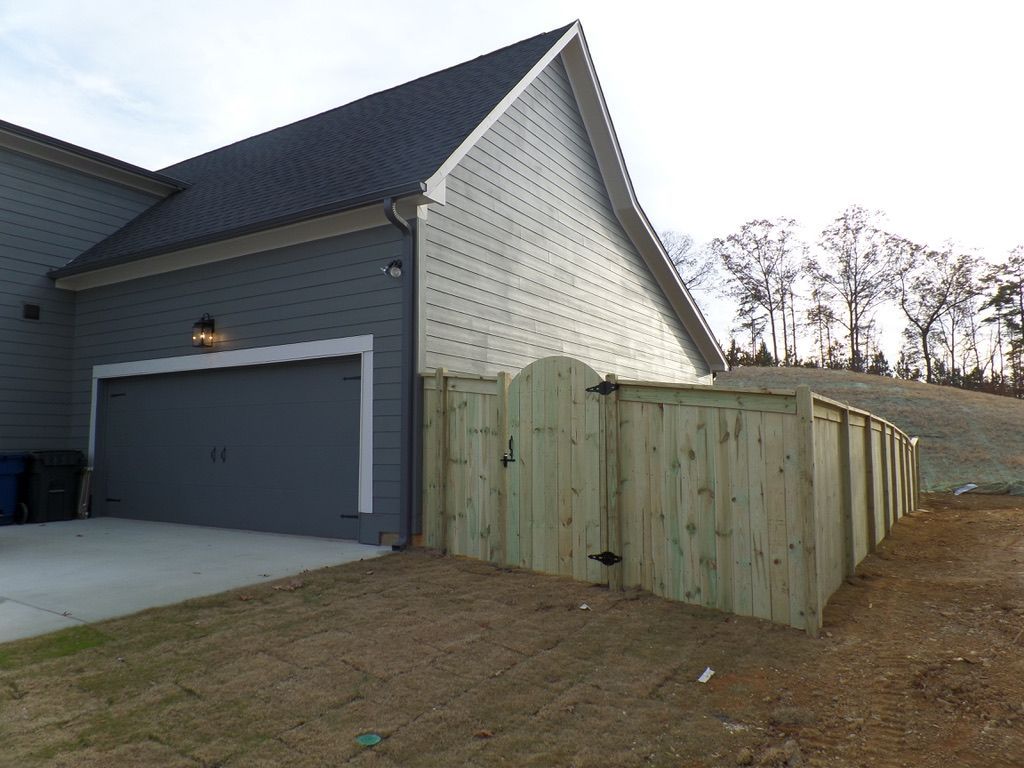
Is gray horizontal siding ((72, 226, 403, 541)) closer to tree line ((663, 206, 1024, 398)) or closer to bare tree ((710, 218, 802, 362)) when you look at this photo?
tree line ((663, 206, 1024, 398))

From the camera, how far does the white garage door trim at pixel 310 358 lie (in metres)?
6.65

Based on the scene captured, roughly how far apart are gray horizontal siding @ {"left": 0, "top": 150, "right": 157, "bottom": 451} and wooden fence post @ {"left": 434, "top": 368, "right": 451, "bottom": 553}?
7.01m

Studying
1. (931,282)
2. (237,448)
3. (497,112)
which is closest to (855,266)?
(931,282)

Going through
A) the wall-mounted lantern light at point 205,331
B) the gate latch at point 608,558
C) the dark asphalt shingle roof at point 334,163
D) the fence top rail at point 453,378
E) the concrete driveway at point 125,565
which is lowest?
the concrete driveway at point 125,565

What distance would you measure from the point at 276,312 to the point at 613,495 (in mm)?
4711

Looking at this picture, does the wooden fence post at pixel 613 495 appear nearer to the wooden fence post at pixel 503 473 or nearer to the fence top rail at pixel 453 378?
the wooden fence post at pixel 503 473

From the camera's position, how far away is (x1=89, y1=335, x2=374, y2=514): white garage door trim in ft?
21.8

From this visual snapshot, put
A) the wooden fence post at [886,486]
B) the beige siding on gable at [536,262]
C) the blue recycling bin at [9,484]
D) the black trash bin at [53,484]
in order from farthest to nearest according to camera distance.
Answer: the black trash bin at [53,484] → the blue recycling bin at [9,484] → the wooden fence post at [886,486] → the beige siding on gable at [536,262]

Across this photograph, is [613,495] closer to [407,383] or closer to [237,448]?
[407,383]

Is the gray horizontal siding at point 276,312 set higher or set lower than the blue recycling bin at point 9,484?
higher

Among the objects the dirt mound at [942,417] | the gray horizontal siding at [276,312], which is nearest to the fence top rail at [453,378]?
the gray horizontal siding at [276,312]

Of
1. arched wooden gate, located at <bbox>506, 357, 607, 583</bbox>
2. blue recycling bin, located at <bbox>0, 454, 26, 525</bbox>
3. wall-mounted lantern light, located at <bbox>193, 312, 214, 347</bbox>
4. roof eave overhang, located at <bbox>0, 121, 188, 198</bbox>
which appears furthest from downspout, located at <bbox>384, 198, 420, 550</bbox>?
roof eave overhang, located at <bbox>0, 121, 188, 198</bbox>

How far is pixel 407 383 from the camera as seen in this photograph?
20.9 ft

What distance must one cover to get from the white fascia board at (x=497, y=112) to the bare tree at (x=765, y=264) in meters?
26.3
